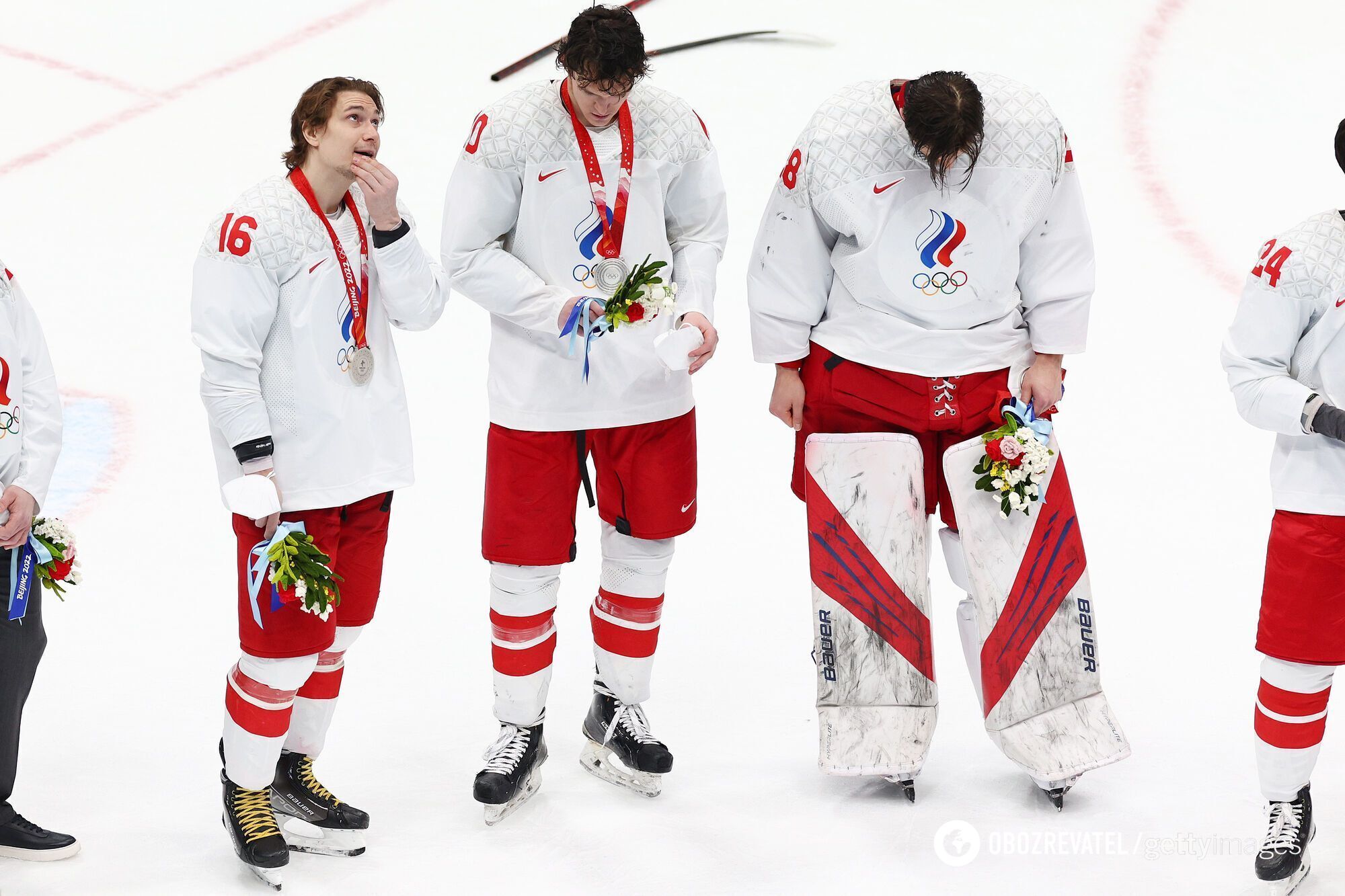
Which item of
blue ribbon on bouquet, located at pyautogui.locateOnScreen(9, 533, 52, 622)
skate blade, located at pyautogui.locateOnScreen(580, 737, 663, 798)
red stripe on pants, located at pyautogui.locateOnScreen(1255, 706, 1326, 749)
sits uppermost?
blue ribbon on bouquet, located at pyautogui.locateOnScreen(9, 533, 52, 622)

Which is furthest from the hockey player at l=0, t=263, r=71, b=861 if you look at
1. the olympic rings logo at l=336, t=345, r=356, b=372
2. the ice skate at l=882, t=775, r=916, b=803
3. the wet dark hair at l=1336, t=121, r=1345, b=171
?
the wet dark hair at l=1336, t=121, r=1345, b=171

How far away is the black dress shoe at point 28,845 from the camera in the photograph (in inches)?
119

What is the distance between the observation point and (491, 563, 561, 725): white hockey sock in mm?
3320

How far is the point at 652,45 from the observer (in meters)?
6.58

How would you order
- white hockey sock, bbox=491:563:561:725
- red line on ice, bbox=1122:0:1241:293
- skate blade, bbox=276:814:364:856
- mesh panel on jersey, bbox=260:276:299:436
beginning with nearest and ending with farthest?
mesh panel on jersey, bbox=260:276:299:436 < skate blade, bbox=276:814:364:856 < white hockey sock, bbox=491:563:561:725 < red line on ice, bbox=1122:0:1241:293

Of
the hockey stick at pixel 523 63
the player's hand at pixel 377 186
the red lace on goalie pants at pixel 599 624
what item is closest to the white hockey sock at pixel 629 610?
the red lace on goalie pants at pixel 599 624

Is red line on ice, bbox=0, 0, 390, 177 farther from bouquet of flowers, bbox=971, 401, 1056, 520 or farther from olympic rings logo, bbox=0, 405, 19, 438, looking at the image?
bouquet of flowers, bbox=971, 401, 1056, 520

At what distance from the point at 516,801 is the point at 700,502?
1.77 meters

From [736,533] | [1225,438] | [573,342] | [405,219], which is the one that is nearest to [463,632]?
[736,533]

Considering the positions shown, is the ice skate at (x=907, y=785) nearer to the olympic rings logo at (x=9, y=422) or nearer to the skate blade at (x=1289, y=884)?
the skate blade at (x=1289, y=884)

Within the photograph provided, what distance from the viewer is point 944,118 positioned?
9.80 feet

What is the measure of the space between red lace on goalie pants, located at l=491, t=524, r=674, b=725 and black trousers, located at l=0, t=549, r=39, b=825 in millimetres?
945

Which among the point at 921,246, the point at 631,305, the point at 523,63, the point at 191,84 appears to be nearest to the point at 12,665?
the point at 631,305

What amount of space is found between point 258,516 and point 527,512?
0.68m
